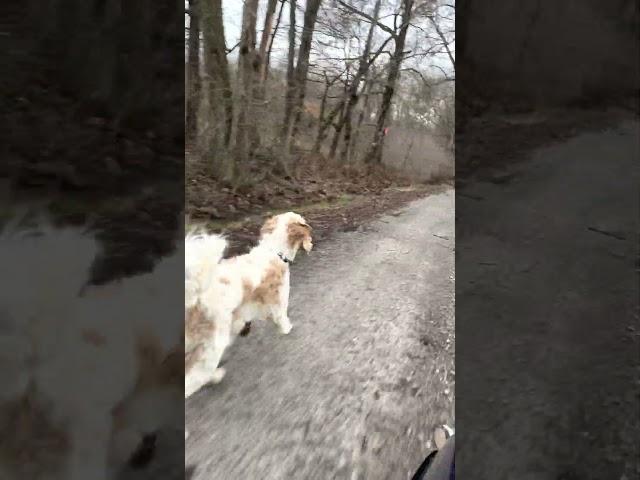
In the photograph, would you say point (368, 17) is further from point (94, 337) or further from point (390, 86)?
point (94, 337)

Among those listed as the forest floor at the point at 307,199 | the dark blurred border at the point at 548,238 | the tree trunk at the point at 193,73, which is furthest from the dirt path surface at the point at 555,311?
the tree trunk at the point at 193,73

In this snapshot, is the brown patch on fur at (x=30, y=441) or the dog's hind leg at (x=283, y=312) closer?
the brown patch on fur at (x=30, y=441)

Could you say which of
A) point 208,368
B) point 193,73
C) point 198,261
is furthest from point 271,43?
point 208,368

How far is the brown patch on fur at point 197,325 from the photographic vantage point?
2.28ft

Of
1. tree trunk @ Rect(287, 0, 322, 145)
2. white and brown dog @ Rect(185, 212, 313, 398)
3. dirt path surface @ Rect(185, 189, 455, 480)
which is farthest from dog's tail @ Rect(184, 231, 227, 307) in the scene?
tree trunk @ Rect(287, 0, 322, 145)

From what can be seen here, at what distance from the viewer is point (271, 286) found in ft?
2.49

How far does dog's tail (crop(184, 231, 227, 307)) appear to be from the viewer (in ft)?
2.31

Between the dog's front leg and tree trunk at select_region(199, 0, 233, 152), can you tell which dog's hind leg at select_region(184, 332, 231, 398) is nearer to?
the dog's front leg

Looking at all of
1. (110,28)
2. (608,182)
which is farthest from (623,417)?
(110,28)

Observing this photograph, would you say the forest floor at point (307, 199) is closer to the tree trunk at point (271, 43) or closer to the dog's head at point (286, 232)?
the dog's head at point (286, 232)

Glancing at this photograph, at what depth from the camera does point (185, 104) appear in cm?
73

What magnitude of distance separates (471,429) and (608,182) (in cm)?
51

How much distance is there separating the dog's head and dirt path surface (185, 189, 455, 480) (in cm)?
4

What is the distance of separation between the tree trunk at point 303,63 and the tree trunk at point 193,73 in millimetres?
159
